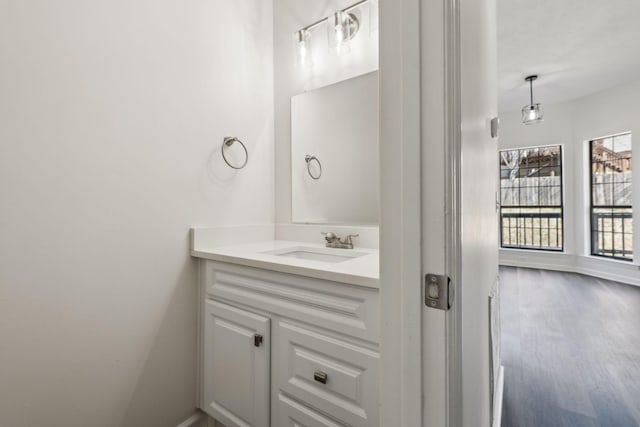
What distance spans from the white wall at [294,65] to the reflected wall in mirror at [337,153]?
0.18 ft

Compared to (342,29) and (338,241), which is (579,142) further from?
(338,241)

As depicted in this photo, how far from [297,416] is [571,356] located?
89.4 inches


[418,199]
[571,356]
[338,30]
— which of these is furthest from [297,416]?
[571,356]

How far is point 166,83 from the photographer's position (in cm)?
145

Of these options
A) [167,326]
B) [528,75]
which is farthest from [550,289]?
[167,326]

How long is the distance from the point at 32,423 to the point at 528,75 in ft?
17.2

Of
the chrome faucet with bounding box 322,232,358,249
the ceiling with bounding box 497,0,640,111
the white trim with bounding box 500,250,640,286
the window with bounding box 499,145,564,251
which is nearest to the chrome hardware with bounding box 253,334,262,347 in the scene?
the chrome faucet with bounding box 322,232,358,249

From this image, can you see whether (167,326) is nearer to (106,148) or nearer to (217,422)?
(217,422)

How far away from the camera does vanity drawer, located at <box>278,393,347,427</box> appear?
40.8 inches

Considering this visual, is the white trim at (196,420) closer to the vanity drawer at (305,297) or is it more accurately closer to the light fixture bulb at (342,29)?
the vanity drawer at (305,297)

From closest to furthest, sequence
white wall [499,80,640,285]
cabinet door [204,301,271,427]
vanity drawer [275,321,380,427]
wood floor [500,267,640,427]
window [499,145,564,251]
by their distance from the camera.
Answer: vanity drawer [275,321,380,427], cabinet door [204,301,271,427], wood floor [500,267,640,427], white wall [499,80,640,285], window [499,145,564,251]

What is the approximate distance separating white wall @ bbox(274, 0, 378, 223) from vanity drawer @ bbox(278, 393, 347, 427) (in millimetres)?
1085

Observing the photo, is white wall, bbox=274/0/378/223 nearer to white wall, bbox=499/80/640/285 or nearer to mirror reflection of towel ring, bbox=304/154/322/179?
mirror reflection of towel ring, bbox=304/154/322/179

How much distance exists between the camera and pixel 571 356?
2.25 meters
